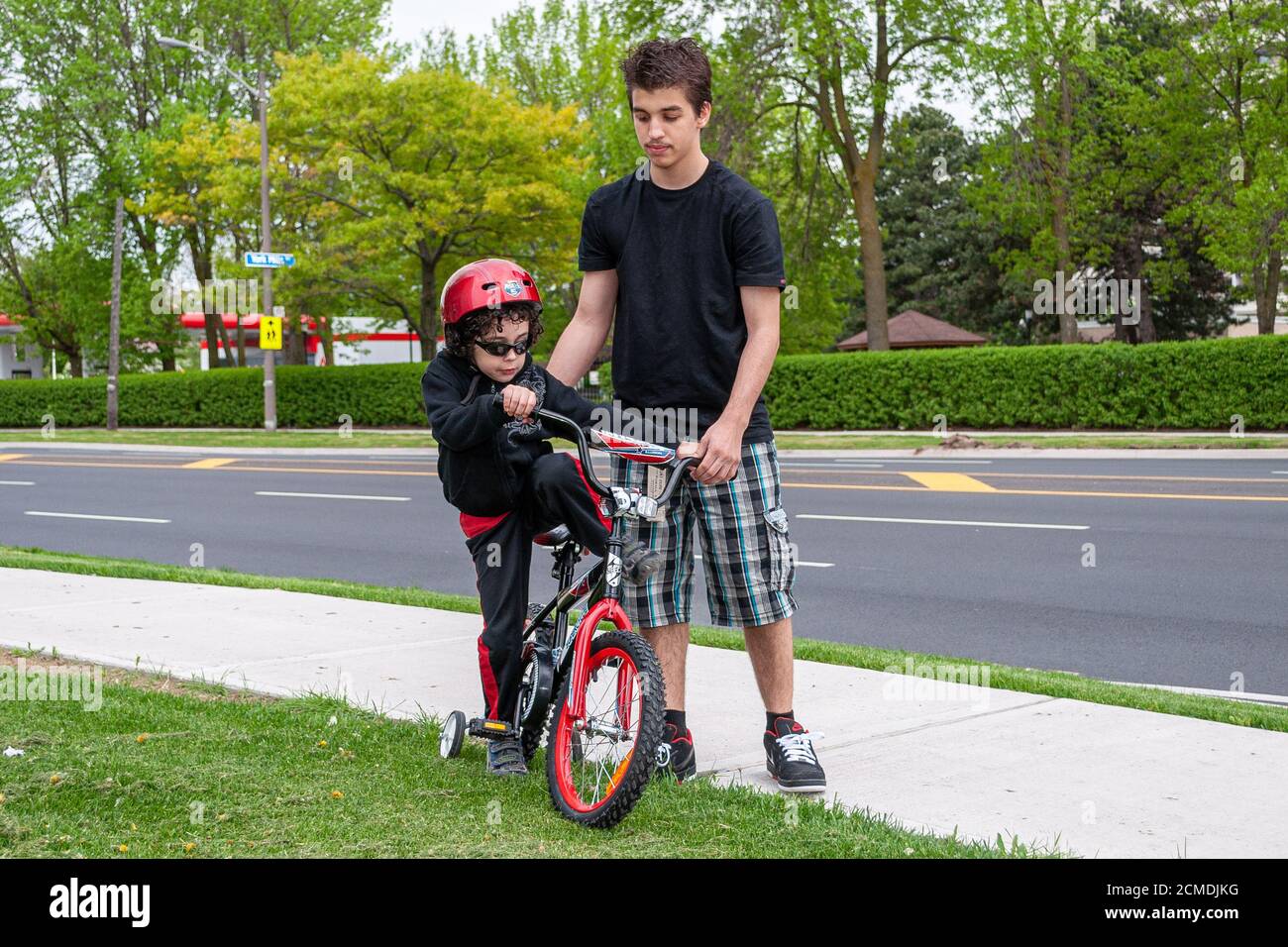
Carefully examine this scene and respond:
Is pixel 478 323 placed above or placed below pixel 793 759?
above

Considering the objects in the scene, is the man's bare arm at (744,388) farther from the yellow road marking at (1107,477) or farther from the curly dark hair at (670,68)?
the yellow road marking at (1107,477)

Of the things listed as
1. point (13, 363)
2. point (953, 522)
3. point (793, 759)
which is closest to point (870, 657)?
point (793, 759)

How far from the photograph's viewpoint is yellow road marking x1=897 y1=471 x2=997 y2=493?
46.9ft

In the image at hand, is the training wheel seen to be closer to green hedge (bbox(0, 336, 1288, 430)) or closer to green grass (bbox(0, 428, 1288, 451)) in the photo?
green grass (bbox(0, 428, 1288, 451))

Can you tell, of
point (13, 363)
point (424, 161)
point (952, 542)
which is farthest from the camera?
point (13, 363)

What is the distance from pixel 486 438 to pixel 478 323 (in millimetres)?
374

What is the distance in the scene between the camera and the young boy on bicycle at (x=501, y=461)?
3.81 m

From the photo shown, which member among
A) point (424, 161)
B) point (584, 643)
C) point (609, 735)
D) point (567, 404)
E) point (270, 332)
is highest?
point (424, 161)

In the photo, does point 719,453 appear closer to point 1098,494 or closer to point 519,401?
point 519,401

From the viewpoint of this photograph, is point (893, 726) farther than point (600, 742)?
Yes

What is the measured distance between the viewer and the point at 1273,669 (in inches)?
242

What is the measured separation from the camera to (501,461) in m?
3.90

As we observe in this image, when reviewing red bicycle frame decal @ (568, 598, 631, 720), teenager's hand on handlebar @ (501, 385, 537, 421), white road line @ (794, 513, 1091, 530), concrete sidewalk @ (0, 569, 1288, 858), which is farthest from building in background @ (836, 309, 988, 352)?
teenager's hand on handlebar @ (501, 385, 537, 421)

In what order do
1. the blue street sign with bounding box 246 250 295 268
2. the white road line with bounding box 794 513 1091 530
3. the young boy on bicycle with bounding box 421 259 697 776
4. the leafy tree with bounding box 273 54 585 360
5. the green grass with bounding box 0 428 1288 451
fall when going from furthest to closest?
the leafy tree with bounding box 273 54 585 360
the blue street sign with bounding box 246 250 295 268
the green grass with bounding box 0 428 1288 451
the white road line with bounding box 794 513 1091 530
the young boy on bicycle with bounding box 421 259 697 776
